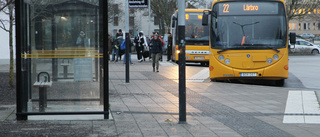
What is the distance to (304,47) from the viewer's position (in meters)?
45.8

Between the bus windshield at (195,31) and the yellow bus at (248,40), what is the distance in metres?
10.3

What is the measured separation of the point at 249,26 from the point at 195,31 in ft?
36.1

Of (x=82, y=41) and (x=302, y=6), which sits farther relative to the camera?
(x=302, y=6)

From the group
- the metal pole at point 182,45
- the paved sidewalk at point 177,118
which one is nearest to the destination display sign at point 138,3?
the paved sidewalk at point 177,118

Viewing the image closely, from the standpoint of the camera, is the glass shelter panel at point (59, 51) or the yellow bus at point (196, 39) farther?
the yellow bus at point (196, 39)

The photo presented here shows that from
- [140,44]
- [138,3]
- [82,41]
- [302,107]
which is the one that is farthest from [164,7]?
[82,41]

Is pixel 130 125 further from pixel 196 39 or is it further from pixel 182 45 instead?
pixel 196 39

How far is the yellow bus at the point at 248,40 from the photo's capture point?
15969 mm

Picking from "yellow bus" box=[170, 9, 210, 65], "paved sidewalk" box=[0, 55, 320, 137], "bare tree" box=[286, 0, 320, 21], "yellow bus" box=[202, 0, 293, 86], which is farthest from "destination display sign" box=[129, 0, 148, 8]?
"bare tree" box=[286, 0, 320, 21]

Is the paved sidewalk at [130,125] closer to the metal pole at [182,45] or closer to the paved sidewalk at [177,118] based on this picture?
the paved sidewalk at [177,118]

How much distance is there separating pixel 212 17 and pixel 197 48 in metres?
10.2

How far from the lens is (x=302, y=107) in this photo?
10.3 meters

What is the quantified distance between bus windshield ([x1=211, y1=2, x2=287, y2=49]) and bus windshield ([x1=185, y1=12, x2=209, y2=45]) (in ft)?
34.1

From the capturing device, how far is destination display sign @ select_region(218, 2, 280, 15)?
54.0 feet
